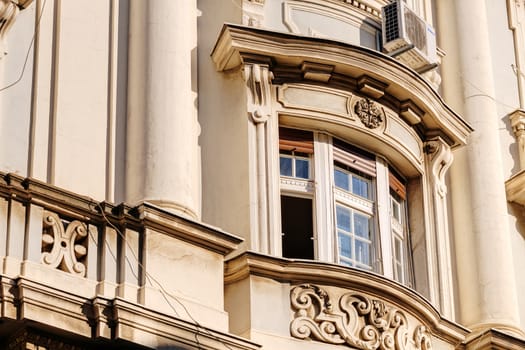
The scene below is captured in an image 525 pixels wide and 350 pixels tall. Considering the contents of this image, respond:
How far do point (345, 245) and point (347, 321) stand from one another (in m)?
0.99

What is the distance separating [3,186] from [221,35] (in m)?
3.17

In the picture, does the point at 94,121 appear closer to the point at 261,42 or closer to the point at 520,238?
the point at 261,42

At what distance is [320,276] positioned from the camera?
12930mm

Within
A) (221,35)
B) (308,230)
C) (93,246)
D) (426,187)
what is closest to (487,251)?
(426,187)

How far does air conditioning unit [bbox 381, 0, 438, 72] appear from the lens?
15.0 m

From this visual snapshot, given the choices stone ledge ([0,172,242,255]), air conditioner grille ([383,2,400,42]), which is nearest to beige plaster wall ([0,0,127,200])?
stone ledge ([0,172,242,255])

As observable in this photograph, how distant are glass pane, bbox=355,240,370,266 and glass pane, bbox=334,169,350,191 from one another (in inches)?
19.4

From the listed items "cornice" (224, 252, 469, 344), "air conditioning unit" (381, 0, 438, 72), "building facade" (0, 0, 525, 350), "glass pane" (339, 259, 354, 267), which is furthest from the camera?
"air conditioning unit" (381, 0, 438, 72)

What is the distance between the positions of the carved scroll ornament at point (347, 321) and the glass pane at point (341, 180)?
1287mm

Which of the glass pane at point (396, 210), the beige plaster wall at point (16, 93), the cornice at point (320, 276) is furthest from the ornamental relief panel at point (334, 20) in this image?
the beige plaster wall at point (16, 93)

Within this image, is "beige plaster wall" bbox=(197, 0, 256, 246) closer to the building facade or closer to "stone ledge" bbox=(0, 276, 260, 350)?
the building facade

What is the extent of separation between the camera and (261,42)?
13836 millimetres

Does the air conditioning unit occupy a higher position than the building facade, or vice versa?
the air conditioning unit

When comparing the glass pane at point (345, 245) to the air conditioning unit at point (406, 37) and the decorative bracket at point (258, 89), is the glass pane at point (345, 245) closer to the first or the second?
the decorative bracket at point (258, 89)
